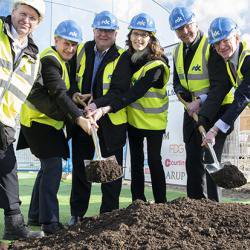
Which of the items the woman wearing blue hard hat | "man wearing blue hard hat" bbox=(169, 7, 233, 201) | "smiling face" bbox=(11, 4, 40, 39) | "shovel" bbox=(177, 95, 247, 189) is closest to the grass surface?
the woman wearing blue hard hat

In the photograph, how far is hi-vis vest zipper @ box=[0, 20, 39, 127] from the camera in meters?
3.51

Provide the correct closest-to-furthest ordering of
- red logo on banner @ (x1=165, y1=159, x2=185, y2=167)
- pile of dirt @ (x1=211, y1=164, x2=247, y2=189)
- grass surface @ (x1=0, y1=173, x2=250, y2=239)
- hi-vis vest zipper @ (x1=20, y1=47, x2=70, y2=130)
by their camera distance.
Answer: pile of dirt @ (x1=211, y1=164, x2=247, y2=189) → hi-vis vest zipper @ (x1=20, y1=47, x2=70, y2=130) → grass surface @ (x1=0, y1=173, x2=250, y2=239) → red logo on banner @ (x1=165, y1=159, x2=185, y2=167)

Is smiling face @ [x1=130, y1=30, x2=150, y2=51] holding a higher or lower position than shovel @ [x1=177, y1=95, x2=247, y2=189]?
higher

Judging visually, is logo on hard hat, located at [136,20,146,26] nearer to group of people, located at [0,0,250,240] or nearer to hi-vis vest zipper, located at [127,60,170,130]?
group of people, located at [0,0,250,240]

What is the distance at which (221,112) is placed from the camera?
186 inches

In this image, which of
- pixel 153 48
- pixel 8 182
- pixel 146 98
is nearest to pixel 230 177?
pixel 146 98

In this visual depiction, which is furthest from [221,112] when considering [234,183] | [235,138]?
[235,138]

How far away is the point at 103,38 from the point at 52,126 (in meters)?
1.04

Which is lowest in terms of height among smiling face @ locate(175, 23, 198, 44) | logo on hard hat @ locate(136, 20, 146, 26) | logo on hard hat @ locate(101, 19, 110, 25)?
smiling face @ locate(175, 23, 198, 44)

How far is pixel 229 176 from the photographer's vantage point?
4.06m

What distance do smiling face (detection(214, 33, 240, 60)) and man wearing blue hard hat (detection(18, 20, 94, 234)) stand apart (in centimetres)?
134

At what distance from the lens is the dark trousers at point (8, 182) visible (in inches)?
149

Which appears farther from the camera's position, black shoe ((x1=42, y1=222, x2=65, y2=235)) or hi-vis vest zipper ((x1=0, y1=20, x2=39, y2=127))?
black shoe ((x1=42, y1=222, x2=65, y2=235))

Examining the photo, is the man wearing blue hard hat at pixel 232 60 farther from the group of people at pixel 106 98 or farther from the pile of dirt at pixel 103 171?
the pile of dirt at pixel 103 171
